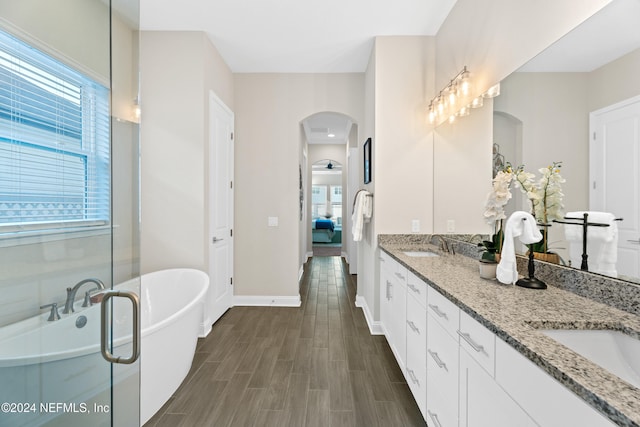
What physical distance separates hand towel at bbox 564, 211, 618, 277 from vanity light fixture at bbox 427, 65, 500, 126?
3.48ft

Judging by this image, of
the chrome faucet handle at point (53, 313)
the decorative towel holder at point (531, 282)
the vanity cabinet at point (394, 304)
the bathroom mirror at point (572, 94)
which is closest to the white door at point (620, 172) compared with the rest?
the bathroom mirror at point (572, 94)

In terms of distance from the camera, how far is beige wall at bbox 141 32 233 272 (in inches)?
117

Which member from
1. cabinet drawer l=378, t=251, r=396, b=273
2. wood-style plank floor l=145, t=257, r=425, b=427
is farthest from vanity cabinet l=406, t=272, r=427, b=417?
cabinet drawer l=378, t=251, r=396, b=273

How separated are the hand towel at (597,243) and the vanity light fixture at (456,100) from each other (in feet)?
3.48

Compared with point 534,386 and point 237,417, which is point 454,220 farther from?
point 237,417

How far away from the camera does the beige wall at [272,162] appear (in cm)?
388

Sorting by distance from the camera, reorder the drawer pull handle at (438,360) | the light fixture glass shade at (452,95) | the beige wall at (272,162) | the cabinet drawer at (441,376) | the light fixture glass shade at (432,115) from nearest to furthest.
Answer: the cabinet drawer at (441,376)
the drawer pull handle at (438,360)
the light fixture glass shade at (452,95)
the light fixture glass shade at (432,115)
the beige wall at (272,162)

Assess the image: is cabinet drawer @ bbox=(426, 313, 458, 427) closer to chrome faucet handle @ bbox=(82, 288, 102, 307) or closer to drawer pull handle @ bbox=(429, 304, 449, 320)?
drawer pull handle @ bbox=(429, 304, 449, 320)

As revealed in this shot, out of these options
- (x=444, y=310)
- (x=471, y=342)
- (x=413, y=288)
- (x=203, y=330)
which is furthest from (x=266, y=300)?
(x=471, y=342)

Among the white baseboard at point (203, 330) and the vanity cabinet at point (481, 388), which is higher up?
the vanity cabinet at point (481, 388)

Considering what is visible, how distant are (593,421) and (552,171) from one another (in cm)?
120

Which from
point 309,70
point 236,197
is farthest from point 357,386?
point 309,70

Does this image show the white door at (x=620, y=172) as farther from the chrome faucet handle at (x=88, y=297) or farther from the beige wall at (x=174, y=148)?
the beige wall at (x=174, y=148)

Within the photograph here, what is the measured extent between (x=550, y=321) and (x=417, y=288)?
2.80ft
